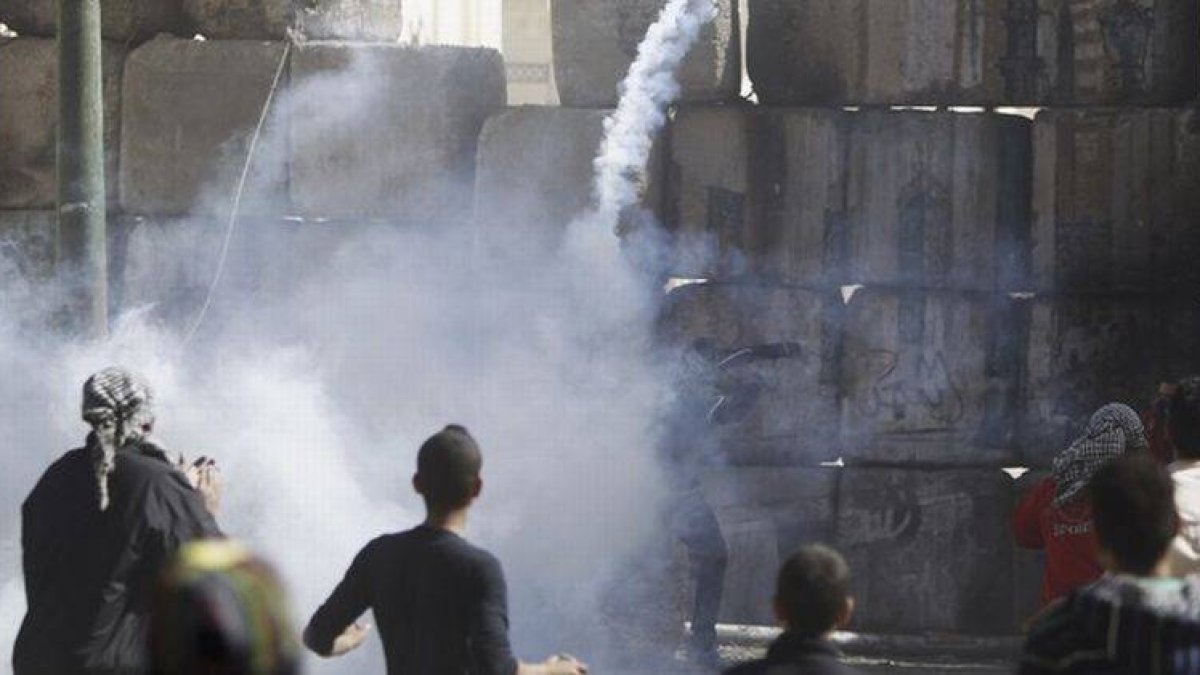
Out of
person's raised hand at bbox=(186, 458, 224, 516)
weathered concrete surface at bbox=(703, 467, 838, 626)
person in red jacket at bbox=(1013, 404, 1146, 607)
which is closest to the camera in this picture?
person's raised hand at bbox=(186, 458, 224, 516)

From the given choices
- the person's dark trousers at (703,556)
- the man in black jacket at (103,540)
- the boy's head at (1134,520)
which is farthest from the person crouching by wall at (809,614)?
the person's dark trousers at (703,556)

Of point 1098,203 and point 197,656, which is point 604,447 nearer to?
point 1098,203

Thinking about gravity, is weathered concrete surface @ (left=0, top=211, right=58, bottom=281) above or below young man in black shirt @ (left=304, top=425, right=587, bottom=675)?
above

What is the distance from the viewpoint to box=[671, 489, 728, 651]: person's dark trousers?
9242mm

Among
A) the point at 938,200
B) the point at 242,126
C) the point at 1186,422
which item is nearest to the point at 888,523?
the point at 938,200

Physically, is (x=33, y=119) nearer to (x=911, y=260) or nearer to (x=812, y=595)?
(x=911, y=260)

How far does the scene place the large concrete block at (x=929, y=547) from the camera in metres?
10.1

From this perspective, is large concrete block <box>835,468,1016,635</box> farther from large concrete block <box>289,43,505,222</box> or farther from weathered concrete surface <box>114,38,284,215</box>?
weathered concrete surface <box>114,38,284,215</box>

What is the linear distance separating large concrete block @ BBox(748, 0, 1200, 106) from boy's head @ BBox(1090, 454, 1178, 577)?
623cm

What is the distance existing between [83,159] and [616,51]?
7.70ft

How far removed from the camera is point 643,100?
996 centimetres

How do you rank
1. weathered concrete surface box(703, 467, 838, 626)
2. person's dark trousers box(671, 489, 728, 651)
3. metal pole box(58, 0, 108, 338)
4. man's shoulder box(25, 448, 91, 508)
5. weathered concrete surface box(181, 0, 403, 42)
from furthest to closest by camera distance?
weathered concrete surface box(181, 0, 403, 42) → weathered concrete surface box(703, 467, 838, 626) → person's dark trousers box(671, 489, 728, 651) → metal pole box(58, 0, 108, 338) → man's shoulder box(25, 448, 91, 508)

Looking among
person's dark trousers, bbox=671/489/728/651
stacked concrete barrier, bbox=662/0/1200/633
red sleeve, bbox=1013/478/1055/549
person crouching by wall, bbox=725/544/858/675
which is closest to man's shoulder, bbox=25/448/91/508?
person crouching by wall, bbox=725/544/858/675

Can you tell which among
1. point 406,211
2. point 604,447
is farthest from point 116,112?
point 604,447
